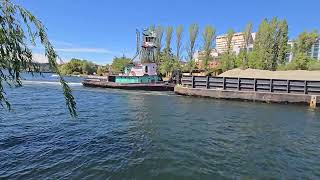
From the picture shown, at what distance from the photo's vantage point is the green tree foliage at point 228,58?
265 feet

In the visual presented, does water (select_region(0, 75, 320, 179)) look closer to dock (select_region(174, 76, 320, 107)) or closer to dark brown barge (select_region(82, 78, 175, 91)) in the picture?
dock (select_region(174, 76, 320, 107))

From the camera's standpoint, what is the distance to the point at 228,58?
→ 267 ft

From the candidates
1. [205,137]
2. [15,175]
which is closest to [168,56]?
[205,137]

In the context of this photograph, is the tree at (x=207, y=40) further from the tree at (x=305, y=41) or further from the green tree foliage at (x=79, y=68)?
the green tree foliage at (x=79, y=68)

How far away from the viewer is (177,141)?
42.9ft

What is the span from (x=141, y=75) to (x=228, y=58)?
112ft

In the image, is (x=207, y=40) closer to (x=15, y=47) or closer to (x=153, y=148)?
(x=153, y=148)

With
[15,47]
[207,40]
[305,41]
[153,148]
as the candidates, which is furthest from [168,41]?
[15,47]

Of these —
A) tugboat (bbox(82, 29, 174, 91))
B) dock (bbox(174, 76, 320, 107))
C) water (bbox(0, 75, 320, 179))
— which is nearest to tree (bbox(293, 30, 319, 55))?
tugboat (bbox(82, 29, 174, 91))

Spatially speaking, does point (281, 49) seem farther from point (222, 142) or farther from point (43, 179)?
point (43, 179)

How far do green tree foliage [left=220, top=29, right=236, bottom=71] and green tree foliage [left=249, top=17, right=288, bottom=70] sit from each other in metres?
10.8

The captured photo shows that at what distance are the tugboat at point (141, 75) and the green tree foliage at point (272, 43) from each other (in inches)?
1057

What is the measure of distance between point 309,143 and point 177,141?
18.5ft

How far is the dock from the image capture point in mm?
33125
